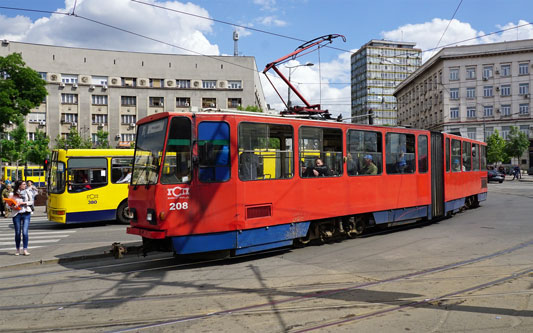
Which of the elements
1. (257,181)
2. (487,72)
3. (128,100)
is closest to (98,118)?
(128,100)

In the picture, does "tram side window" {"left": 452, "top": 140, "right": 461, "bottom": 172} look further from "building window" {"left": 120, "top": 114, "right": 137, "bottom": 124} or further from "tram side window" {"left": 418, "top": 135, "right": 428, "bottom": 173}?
"building window" {"left": 120, "top": 114, "right": 137, "bottom": 124}

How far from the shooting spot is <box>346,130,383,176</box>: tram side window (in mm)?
10484

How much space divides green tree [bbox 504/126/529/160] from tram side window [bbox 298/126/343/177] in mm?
53085

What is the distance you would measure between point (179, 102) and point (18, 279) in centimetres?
4926

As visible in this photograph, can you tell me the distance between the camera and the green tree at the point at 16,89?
3081cm

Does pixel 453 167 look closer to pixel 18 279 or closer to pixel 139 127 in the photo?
pixel 139 127

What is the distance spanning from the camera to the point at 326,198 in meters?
9.80

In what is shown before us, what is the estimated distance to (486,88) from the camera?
199ft

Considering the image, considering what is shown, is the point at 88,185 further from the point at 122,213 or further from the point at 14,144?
the point at 14,144

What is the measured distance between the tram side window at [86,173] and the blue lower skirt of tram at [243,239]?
917 centimetres

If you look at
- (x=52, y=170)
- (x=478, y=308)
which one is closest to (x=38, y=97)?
(x=52, y=170)

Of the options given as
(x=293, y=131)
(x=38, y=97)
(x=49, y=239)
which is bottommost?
(x=49, y=239)

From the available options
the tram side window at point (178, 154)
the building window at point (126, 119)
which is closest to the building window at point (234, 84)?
the building window at point (126, 119)

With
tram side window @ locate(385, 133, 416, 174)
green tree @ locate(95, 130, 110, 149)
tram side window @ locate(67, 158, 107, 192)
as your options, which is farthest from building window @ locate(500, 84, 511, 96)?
tram side window @ locate(67, 158, 107, 192)
